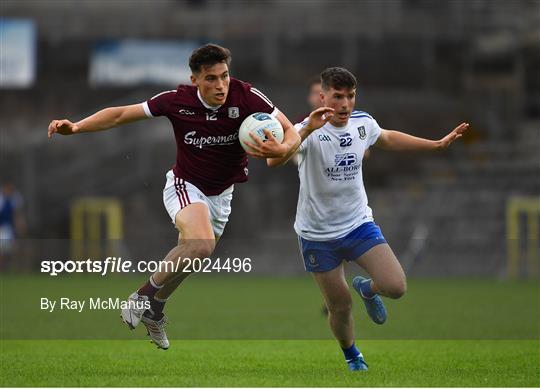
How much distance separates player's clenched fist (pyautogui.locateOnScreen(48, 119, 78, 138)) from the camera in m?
8.81

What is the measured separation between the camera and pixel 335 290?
9.32 metres

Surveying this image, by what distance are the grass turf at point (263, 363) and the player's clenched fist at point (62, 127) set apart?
6.14ft

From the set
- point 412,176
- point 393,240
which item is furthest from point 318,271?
point 412,176

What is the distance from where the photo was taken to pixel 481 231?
1040 inches

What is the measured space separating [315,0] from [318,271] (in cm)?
2214

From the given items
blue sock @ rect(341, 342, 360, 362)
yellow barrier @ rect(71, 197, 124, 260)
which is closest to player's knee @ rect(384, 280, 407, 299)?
blue sock @ rect(341, 342, 360, 362)

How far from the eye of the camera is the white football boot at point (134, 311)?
9.16 meters

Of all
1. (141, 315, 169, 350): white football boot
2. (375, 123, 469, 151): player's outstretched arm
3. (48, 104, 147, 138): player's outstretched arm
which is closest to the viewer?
(48, 104, 147, 138): player's outstretched arm

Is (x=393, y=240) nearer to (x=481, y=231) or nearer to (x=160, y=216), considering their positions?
(x=481, y=231)

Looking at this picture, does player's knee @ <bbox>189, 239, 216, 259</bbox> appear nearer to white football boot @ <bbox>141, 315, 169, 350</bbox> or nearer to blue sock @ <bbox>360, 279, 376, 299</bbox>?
white football boot @ <bbox>141, 315, 169, 350</bbox>

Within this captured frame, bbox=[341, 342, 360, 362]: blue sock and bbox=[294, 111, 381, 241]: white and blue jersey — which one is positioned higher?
bbox=[294, 111, 381, 241]: white and blue jersey

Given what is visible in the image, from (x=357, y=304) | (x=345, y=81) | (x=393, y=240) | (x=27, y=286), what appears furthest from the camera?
(x=393, y=240)

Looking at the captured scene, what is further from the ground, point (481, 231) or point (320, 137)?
point (320, 137)

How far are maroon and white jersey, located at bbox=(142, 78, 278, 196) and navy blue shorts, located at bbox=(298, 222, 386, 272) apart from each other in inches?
38.7
